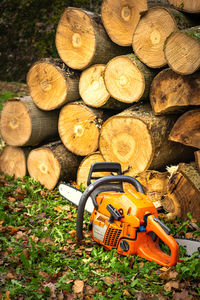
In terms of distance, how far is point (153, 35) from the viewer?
3449mm

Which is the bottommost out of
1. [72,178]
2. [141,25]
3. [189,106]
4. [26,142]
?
[72,178]

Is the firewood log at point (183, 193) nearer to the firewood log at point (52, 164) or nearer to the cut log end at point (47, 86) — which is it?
the firewood log at point (52, 164)

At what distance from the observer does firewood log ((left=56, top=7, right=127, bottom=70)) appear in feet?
13.1

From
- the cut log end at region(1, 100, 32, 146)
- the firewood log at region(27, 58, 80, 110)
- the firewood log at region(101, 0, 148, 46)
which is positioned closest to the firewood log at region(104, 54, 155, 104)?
the firewood log at region(101, 0, 148, 46)

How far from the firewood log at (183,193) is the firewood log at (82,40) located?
1.76 metres

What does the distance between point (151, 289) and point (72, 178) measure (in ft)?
8.30

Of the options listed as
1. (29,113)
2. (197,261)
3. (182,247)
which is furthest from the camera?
(29,113)

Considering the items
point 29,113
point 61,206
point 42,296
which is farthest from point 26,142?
point 42,296

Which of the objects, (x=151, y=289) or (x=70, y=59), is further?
(x=70, y=59)

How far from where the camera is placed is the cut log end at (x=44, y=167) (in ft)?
14.6

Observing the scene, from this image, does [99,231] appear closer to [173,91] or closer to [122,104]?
[173,91]

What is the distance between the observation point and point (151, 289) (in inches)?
94.0

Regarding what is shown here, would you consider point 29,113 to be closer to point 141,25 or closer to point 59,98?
point 59,98

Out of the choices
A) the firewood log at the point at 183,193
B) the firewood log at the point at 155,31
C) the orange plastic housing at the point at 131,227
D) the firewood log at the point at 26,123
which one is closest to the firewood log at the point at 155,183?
the firewood log at the point at 183,193
